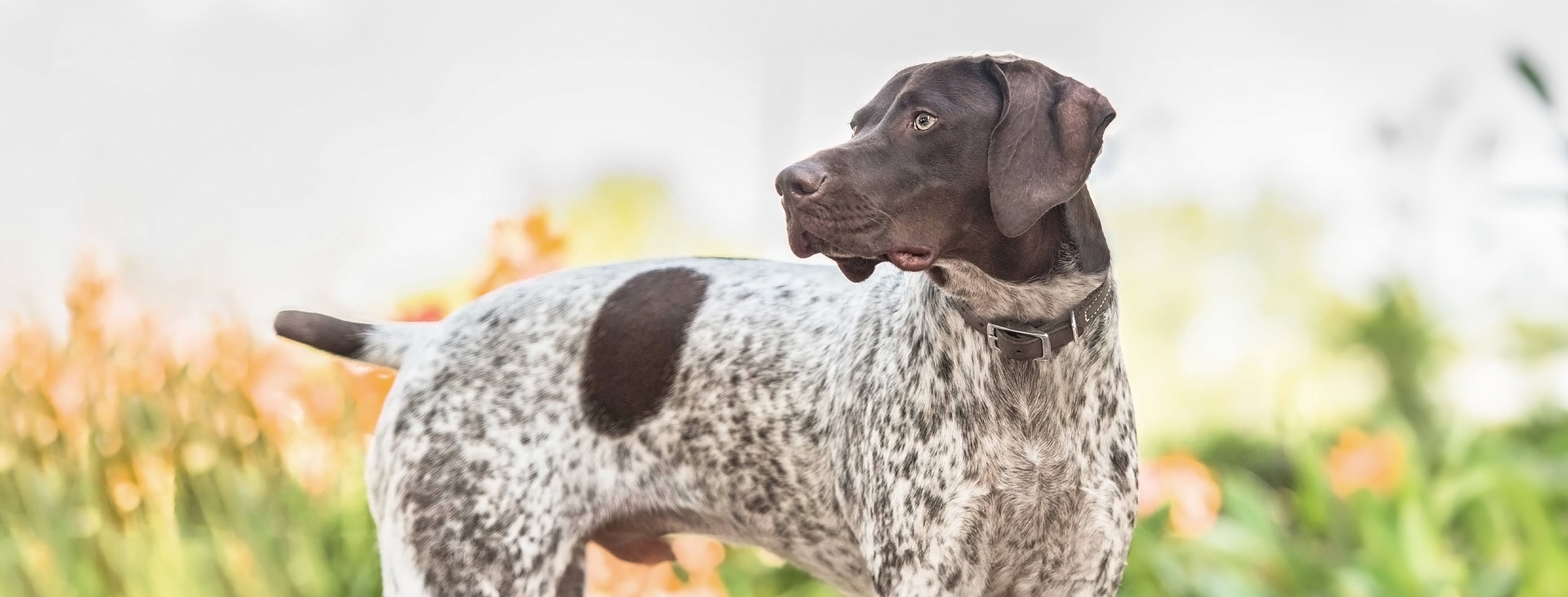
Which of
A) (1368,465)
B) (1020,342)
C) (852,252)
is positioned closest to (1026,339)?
(1020,342)

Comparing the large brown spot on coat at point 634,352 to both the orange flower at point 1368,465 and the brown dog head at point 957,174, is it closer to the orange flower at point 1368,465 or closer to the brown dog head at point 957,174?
the brown dog head at point 957,174

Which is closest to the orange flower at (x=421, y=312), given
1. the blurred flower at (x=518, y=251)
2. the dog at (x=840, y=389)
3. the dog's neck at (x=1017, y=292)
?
the blurred flower at (x=518, y=251)

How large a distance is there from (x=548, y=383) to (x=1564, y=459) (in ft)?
11.6

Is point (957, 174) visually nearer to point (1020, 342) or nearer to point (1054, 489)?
point (1020, 342)

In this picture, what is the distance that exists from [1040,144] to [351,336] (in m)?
1.66

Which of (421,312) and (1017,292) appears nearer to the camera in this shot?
(1017,292)

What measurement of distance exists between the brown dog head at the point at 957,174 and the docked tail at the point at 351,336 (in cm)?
130

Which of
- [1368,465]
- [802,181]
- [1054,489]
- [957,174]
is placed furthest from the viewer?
[1368,465]

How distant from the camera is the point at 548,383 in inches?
119

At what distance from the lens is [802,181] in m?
2.19

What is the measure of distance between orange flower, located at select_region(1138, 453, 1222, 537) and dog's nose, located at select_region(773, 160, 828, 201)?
2405mm

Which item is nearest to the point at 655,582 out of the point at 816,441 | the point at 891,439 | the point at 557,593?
the point at 557,593

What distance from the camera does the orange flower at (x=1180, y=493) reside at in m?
4.31

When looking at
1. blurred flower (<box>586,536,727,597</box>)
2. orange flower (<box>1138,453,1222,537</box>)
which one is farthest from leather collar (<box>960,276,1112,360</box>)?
orange flower (<box>1138,453,1222,537</box>)
